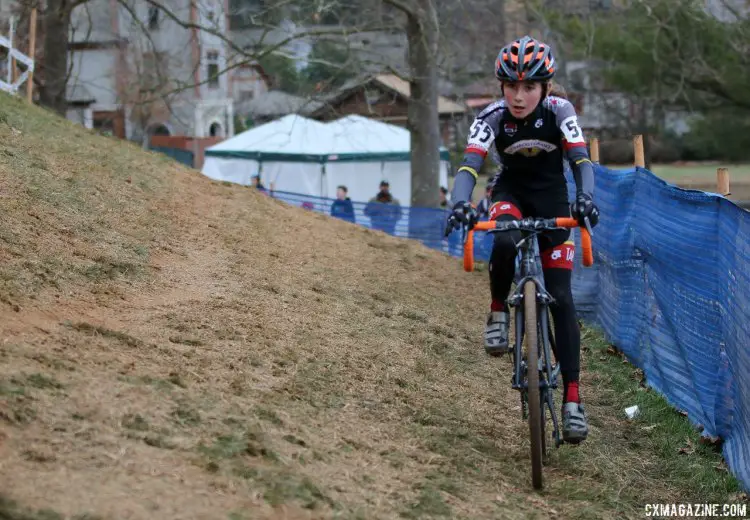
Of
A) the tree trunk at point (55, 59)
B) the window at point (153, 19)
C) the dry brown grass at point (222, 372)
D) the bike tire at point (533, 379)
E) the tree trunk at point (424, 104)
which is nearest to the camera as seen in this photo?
the dry brown grass at point (222, 372)

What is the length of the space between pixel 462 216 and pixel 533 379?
0.95 m

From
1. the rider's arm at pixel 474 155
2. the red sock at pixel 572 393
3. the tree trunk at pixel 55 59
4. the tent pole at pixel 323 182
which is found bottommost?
the red sock at pixel 572 393

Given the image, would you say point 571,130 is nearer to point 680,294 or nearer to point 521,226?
point 521,226

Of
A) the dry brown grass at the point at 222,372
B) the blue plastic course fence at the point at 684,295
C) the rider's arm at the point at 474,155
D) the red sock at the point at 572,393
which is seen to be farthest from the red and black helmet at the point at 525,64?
the dry brown grass at the point at 222,372

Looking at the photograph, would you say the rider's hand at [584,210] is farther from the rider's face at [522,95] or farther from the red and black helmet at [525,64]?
the red and black helmet at [525,64]

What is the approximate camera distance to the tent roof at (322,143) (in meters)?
27.3

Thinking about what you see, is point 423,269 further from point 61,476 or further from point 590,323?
point 61,476

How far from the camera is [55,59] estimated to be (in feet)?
69.5

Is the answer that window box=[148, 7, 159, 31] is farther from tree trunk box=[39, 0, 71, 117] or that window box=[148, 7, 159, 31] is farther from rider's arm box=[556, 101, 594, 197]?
rider's arm box=[556, 101, 594, 197]

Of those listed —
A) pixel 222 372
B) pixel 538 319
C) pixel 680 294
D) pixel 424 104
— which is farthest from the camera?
pixel 424 104

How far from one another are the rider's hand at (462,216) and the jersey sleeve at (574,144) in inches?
26.4

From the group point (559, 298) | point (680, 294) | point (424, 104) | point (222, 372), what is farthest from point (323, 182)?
point (559, 298)

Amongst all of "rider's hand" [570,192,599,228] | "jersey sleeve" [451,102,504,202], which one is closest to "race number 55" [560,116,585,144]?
"jersey sleeve" [451,102,504,202]

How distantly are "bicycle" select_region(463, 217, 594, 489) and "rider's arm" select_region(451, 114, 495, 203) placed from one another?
268 mm
